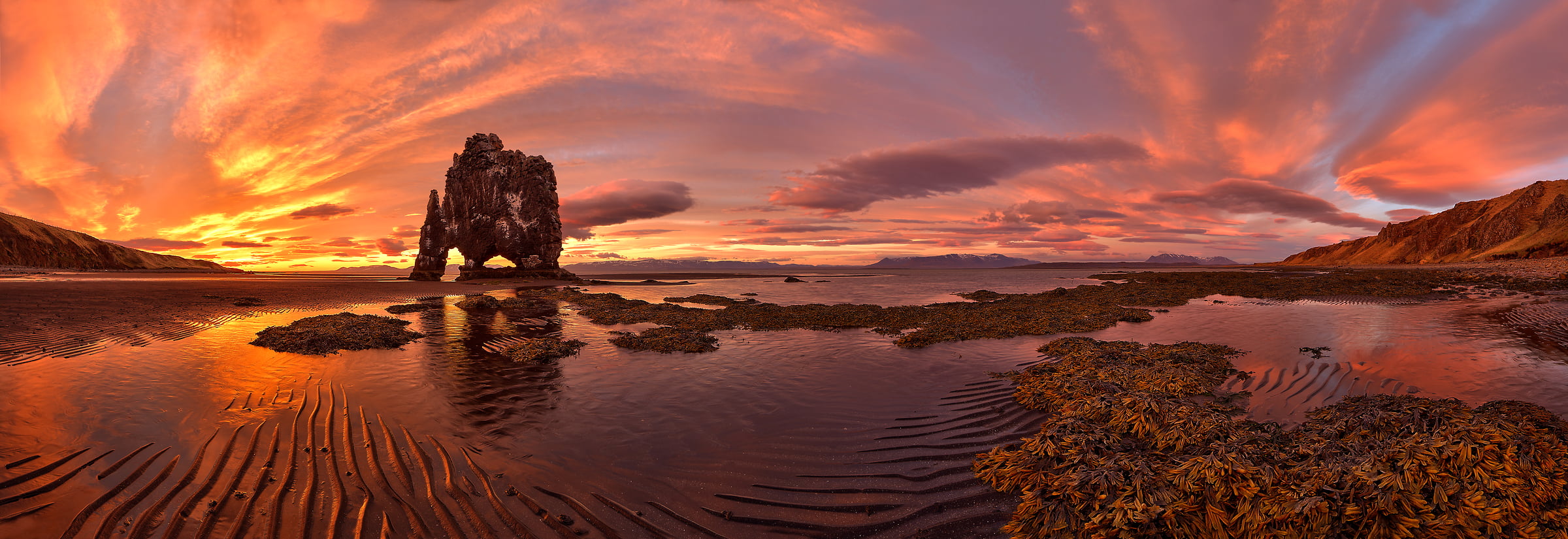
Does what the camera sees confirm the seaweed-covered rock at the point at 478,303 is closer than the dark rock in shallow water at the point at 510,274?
Yes

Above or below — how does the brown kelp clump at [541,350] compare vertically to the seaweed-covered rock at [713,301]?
below

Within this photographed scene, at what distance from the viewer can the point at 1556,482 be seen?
4273 millimetres

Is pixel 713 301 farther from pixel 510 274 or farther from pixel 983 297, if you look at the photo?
pixel 510 274

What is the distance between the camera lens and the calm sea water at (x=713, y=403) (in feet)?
17.6

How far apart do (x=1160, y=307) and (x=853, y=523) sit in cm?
2865

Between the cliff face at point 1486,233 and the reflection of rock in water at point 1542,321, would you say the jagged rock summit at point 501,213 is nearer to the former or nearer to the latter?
the reflection of rock in water at point 1542,321

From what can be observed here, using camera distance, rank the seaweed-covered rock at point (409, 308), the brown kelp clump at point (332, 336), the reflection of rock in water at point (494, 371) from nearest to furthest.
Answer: the reflection of rock in water at point (494, 371), the brown kelp clump at point (332, 336), the seaweed-covered rock at point (409, 308)

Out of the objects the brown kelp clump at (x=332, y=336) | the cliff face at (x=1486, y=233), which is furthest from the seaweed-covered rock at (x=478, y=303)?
the cliff face at (x=1486, y=233)

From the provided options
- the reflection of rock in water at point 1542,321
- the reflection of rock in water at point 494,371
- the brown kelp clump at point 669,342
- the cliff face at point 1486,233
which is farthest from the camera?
the cliff face at point 1486,233

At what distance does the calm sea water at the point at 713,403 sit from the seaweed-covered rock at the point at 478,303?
10.2 metres

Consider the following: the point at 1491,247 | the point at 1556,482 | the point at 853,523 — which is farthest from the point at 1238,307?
the point at 1491,247

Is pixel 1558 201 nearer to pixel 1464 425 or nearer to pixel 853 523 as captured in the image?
pixel 1464 425

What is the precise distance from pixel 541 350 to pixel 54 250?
153 metres

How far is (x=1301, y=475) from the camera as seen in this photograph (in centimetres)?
463
